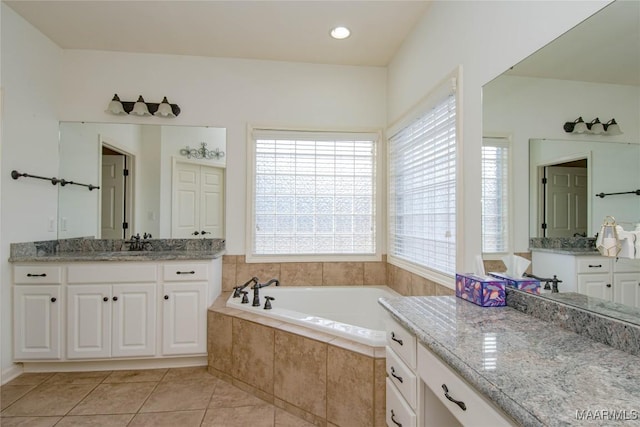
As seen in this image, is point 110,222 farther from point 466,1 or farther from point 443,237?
point 466,1

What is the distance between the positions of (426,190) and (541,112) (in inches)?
42.1

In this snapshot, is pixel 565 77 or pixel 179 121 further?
pixel 179 121

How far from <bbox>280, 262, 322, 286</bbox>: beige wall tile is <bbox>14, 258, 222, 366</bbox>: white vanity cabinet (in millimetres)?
733

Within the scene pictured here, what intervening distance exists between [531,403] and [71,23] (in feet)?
11.5

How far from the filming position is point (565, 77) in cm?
126

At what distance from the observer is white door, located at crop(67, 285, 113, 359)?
2443 mm

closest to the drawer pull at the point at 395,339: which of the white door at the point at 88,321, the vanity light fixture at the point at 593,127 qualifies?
the vanity light fixture at the point at 593,127

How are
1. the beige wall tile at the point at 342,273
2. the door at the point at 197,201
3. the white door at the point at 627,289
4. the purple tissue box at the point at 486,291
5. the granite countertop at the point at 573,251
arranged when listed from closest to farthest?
the white door at the point at 627,289 < the granite countertop at the point at 573,251 < the purple tissue box at the point at 486,291 < the door at the point at 197,201 < the beige wall tile at the point at 342,273

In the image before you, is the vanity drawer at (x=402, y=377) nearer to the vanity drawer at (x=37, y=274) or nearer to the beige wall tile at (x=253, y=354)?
the beige wall tile at (x=253, y=354)

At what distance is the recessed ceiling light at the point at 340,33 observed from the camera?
8.36 ft

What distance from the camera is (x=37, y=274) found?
242 cm

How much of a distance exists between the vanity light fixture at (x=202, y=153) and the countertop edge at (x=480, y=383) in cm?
246

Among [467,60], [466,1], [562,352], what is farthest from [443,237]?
[466,1]

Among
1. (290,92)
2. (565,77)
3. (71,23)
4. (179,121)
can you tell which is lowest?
(565,77)
